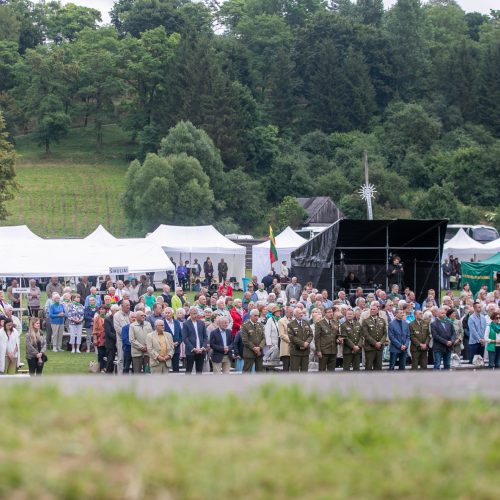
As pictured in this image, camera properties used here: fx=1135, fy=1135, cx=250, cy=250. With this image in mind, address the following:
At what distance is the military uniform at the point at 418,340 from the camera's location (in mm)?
21438

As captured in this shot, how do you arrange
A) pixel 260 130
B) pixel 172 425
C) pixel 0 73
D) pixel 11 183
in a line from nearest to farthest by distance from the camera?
pixel 172 425 < pixel 11 183 < pixel 260 130 < pixel 0 73

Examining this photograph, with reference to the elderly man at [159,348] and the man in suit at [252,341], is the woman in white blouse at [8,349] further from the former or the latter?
the man in suit at [252,341]

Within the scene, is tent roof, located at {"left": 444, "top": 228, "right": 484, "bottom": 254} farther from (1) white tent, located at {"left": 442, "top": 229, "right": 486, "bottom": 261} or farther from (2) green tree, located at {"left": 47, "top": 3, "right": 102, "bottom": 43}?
(2) green tree, located at {"left": 47, "top": 3, "right": 102, "bottom": 43}

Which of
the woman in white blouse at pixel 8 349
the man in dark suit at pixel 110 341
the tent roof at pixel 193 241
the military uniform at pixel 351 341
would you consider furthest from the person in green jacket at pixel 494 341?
the tent roof at pixel 193 241

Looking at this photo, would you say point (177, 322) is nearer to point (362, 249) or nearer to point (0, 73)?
point (362, 249)

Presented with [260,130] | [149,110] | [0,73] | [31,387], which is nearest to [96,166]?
[149,110]

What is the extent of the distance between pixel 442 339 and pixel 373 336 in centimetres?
136

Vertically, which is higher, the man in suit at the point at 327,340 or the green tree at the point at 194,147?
the green tree at the point at 194,147

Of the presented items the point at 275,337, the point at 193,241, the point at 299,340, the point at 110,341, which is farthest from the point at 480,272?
the point at 110,341

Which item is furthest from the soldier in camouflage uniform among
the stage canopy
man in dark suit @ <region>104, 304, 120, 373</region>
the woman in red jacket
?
the stage canopy

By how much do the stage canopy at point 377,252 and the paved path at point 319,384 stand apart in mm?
21095

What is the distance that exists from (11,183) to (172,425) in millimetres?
56903

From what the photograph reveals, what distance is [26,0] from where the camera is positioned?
15800cm

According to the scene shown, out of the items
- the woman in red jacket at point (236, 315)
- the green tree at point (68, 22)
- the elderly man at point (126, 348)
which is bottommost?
the elderly man at point (126, 348)
